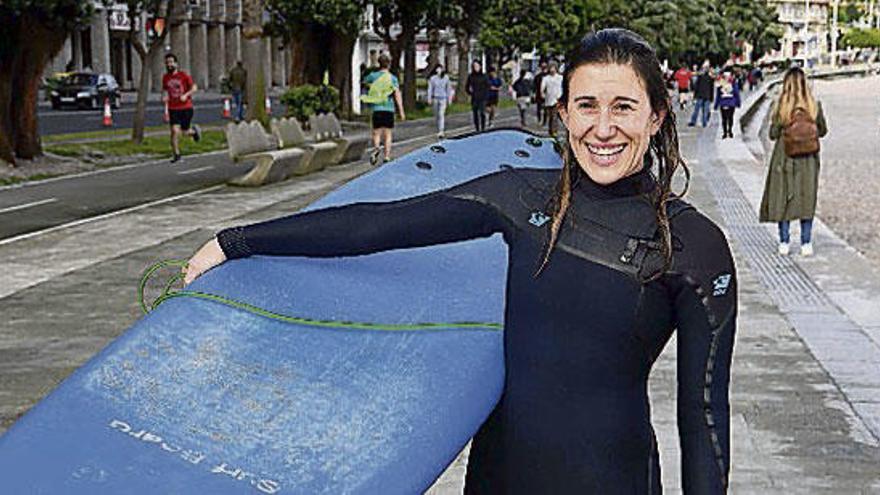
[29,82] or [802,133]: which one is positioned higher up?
[29,82]


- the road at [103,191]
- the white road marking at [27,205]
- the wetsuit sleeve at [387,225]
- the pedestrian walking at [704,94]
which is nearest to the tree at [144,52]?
the road at [103,191]

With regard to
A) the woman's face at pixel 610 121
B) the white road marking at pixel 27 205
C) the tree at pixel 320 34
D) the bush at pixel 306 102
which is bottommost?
the white road marking at pixel 27 205

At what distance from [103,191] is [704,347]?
16.9 metres

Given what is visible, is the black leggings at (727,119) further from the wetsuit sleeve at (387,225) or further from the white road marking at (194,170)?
the wetsuit sleeve at (387,225)

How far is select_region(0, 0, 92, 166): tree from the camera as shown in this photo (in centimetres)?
2138

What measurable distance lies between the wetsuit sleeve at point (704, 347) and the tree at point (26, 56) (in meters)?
19.8

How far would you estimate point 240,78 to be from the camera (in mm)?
35281

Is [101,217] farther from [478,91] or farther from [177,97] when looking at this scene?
[478,91]

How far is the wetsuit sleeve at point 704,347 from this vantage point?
2.58m

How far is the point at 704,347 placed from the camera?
2.58 meters

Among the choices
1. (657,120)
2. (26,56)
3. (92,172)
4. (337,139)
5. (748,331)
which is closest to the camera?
(657,120)

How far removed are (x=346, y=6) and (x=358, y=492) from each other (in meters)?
32.8

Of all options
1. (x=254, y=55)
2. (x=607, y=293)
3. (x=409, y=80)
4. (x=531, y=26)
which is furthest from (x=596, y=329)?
(x=531, y=26)

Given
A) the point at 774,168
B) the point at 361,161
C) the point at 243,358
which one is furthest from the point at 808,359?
the point at 361,161
